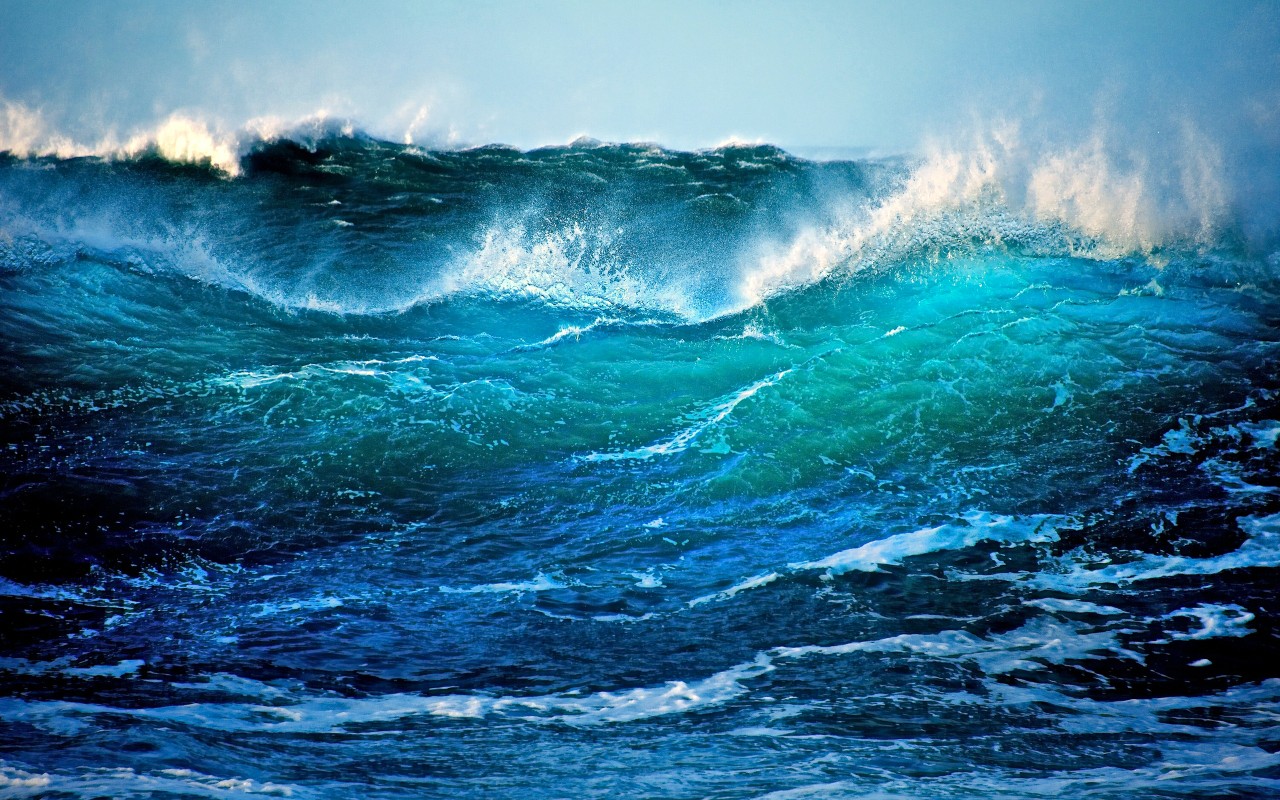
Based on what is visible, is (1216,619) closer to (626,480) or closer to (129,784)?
(626,480)

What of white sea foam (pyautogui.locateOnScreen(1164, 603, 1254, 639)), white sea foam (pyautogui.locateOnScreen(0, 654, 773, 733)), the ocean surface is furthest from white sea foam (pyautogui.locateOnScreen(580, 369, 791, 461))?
white sea foam (pyautogui.locateOnScreen(1164, 603, 1254, 639))

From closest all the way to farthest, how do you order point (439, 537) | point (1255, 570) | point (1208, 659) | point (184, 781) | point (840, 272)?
1. point (184, 781)
2. point (1208, 659)
3. point (1255, 570)
4. point (439, 537)
5. point (840, 272)

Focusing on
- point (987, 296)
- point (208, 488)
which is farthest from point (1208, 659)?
point (208, 488)

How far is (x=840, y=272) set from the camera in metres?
9.27

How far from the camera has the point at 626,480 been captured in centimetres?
633

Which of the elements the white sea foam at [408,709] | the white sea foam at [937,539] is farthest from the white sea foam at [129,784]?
the white sea foam at [937,539]

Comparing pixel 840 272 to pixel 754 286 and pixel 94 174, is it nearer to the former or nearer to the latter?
pixel 754 286

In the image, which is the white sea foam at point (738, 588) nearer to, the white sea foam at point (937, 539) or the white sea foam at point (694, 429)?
the white sea foam at point (937, 539)

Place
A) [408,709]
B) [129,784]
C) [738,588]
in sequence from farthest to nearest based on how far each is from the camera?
[738,588], [408,709], [129,784]

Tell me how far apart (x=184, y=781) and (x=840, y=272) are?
7835mm

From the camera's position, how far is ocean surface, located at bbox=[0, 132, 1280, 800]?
3561 mm

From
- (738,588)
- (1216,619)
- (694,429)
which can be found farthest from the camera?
(694,429)

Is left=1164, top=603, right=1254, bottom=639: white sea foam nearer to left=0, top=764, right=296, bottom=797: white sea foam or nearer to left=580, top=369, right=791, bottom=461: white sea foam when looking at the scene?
left=580, top=369, right=791, bottom=461: white sea foam

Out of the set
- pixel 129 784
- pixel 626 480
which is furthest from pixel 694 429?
pixel 129 784
